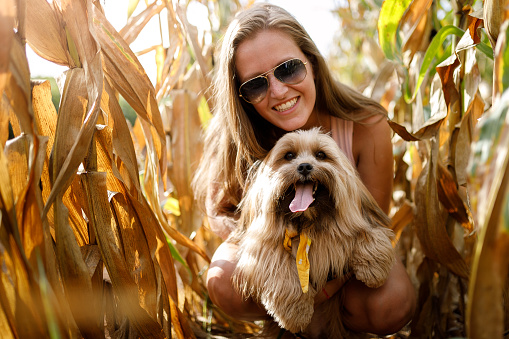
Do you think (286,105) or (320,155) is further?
(286,105)

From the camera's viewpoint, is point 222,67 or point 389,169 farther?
point 389,169

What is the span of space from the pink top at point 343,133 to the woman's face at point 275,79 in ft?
0.50

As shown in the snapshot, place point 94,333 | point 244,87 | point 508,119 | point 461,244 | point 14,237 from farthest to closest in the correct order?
point 461,244 → point 244,87 → point 94,333 → point 14,237 → point 508,119

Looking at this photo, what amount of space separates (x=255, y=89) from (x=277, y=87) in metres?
0.09

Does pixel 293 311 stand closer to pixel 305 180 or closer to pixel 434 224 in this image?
pixel 305 180

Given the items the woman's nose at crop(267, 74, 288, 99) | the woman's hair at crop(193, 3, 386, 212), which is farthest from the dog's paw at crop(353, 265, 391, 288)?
the woman's nose at crop(267, 74, 288, 99)

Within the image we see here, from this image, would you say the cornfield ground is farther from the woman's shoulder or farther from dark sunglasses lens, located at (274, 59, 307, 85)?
dark sunglasses lens, located at (274, 59, 307, 85)

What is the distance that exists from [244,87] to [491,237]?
1155 millimetres

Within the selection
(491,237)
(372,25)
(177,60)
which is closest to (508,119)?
(491,237)

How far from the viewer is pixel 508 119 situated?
61 cm

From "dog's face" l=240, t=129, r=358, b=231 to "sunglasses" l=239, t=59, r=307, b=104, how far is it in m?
0.30

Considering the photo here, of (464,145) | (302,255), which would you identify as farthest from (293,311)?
(464,145)

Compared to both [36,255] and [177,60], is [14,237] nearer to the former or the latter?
[36,255]

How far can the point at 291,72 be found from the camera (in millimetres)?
1619
